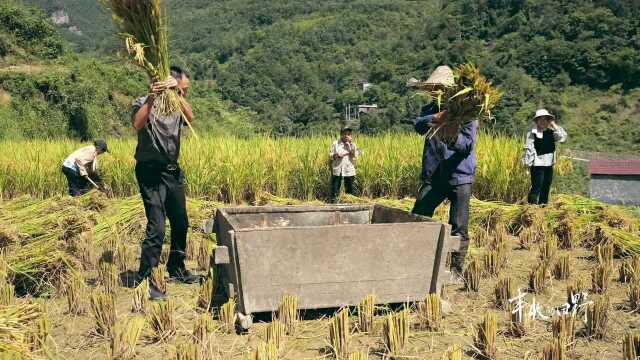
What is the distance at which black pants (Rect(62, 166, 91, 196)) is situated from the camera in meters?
7.98

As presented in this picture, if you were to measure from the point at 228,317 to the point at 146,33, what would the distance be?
183 cm

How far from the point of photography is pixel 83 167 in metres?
7.84

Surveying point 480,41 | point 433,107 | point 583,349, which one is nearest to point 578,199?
point 433,107

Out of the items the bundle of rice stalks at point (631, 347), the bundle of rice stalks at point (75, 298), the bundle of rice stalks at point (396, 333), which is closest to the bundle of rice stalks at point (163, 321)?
the bundle of rice stalks at point (75, 298)

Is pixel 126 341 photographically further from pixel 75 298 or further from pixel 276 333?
pixel 75 298

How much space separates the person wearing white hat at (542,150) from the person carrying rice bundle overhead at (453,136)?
279 centimetres

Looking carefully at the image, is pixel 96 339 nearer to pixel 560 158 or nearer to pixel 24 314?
pixel 24 314

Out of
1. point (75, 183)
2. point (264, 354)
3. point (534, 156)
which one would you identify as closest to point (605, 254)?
point (534, 156)

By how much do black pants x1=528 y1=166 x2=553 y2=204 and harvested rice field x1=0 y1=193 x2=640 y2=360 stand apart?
4.10 ft

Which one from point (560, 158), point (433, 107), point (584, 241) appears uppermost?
point (433, 107)

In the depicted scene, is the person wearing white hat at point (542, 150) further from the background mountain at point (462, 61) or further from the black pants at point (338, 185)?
the background mountain at point (462, 61)

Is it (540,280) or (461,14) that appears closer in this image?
(540,280)

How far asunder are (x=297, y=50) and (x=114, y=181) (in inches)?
2430

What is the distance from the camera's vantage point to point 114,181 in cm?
955
